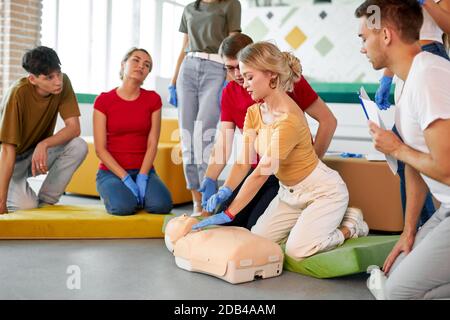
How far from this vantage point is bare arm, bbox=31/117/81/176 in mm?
2617

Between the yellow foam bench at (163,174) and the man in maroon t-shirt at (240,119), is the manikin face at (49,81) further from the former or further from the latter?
the yellow foam bench at (163,174)

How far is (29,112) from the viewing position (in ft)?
8.72

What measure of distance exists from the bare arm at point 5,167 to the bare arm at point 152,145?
2.05 ft

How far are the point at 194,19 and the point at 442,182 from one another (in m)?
1.93

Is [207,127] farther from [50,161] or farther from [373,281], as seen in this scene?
[373,281]

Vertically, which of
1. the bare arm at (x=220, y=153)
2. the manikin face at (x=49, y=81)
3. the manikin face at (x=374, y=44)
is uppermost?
the manikin face at (x=374, y=44)

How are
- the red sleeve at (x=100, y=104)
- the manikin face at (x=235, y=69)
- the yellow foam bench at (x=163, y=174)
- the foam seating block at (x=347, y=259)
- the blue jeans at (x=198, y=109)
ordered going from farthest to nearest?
the yellow foam bench at (x=163, y=174), the blue jeans at (x=198, y=109), the red sleeve at (x=100, y=104), the manikin face at (x=235, y=69), the foam seating block at (x=347, y=259)

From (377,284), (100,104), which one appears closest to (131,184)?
(100,104)

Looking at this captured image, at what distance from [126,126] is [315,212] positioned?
3.98 feet

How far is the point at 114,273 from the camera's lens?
1.95 m

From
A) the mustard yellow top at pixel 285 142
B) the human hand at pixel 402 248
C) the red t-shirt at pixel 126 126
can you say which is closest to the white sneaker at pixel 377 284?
the human hand at pixel 402 248

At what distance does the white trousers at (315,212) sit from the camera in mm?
2014

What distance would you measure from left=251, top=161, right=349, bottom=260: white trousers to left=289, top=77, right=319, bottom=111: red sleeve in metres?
0.38

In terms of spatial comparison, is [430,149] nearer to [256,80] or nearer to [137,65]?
[256,80]
